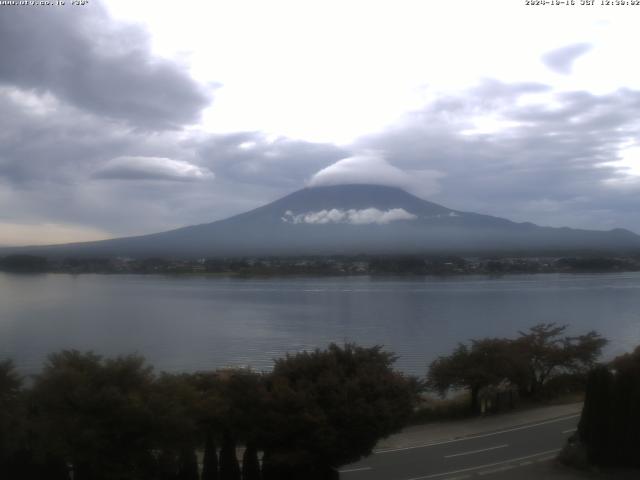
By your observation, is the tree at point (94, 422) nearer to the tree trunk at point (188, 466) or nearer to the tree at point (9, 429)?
the tree at point (9, 429)

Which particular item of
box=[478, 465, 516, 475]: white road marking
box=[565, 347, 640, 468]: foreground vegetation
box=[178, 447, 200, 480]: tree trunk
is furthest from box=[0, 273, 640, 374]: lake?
box=[565, 347, 640, 468]: foreground vegetation

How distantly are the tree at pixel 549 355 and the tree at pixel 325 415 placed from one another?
8772 mm

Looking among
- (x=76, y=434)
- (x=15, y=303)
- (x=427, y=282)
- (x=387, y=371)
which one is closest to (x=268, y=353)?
(x=15, y=303)

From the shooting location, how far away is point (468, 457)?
10148 millimetres

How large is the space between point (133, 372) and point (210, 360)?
45.3 feet

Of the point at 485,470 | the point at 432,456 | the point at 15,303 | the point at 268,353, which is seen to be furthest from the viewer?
the point at 15,303

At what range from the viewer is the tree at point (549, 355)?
1636 centimetres

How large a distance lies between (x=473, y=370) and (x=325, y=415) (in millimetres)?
7925

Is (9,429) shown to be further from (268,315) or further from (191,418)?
(268,315)

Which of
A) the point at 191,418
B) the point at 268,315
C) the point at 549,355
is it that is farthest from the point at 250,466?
the point at 268,315

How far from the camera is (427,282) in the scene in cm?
5441

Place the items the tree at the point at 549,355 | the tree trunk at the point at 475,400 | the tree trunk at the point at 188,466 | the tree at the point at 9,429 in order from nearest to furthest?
1. the tree at the point at 9,429
2. the tree trunk at the point at 188,466
3. the tree trunk at the point at 475,400
4. the tree at the point at 549,355

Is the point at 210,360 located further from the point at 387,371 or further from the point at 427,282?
the point at 427,282

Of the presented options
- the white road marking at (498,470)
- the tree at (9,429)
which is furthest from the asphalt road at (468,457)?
the tree at (9,429)
